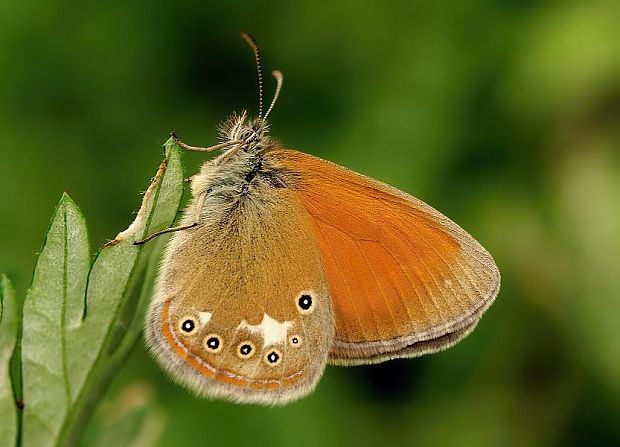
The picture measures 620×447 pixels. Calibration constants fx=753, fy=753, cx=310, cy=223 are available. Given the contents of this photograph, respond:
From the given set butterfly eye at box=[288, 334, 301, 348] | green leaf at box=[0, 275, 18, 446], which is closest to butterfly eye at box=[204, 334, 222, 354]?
butterfly eye at box=[288, 334, 301, 348]

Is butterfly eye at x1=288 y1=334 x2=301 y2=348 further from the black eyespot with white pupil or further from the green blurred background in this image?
the green blurred background

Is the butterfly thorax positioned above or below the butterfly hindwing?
above

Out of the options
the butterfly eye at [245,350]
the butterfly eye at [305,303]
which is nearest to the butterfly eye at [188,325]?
the butterfly eye at [245,350]

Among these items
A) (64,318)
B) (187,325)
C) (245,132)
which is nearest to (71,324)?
(64,318)

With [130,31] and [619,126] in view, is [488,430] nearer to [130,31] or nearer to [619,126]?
[619,126]

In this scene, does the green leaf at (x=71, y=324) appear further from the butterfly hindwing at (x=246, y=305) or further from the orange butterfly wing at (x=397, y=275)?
the orange butterfly wing at (x=397, y=275)

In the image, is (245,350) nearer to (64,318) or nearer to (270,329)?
(270,329)
